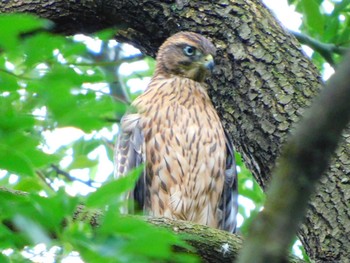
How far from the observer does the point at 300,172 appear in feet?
5.60

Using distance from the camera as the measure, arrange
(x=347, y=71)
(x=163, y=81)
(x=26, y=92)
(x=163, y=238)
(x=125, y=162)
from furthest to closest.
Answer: (x=163, y=81) → (x=125, y=162) → (x=26, y=92) → (x=163, y=238) → (x=347, y=71)

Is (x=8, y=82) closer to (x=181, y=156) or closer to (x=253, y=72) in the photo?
(x=253, y=72)

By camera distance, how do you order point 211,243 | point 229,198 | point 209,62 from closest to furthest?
point 211,243, point 209,62, point 229,198

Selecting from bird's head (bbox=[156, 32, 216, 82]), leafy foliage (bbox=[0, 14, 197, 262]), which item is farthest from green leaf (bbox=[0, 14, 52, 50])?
bird's head (bbox=[156, 32, 216, 82])

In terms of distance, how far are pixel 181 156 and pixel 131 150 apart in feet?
1.00

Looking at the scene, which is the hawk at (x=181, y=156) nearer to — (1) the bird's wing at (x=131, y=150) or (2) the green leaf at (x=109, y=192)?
(1) the bird's wing at (x=131, y=150)

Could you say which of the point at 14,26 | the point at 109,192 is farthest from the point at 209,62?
the point at 14,26

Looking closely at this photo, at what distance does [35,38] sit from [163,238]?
20.6 inches

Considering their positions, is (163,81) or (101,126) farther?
(163,81)

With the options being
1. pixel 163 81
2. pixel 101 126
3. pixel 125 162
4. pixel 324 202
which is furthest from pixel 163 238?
pixel 163 81

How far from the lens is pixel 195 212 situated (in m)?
5.44

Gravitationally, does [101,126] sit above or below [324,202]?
below

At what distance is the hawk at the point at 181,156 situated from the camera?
17.6ft

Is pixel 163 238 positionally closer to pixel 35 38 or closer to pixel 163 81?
pixel 35 38
